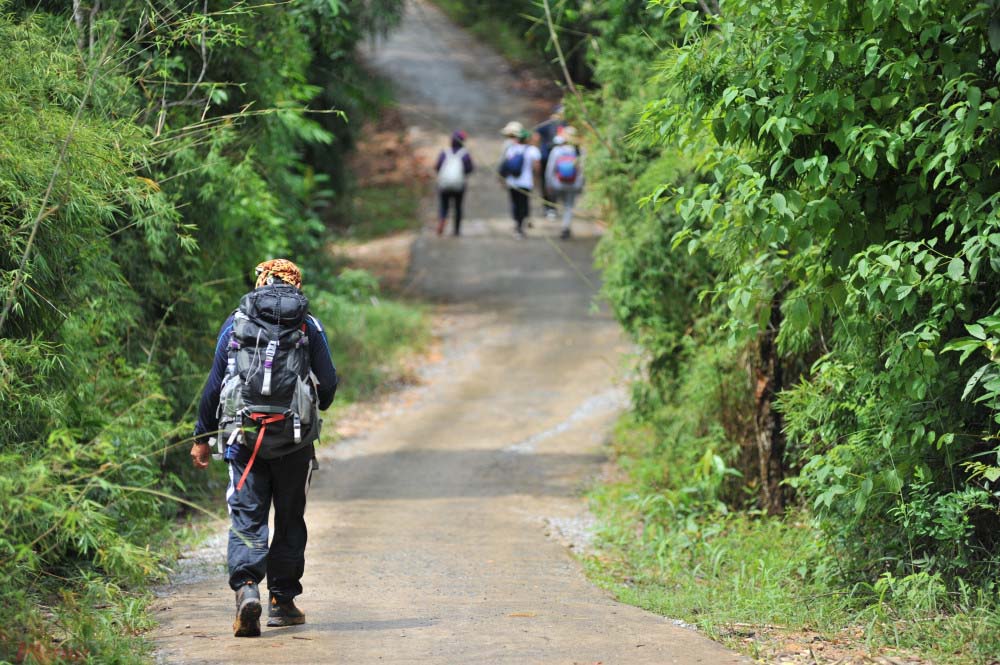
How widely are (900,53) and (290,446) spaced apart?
12.2 feet

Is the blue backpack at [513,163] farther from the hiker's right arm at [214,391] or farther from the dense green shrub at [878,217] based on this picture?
the hiker's right arm at [214,391]

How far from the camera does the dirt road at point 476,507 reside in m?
5.86

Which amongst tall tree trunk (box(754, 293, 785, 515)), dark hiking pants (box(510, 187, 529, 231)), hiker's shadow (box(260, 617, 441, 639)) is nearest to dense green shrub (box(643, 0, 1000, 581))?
tall tree trunk (box(754, 293, 785, 515))

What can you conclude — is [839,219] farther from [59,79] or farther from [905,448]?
[59,79]

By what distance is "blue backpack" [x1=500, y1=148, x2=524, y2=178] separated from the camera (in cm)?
2086

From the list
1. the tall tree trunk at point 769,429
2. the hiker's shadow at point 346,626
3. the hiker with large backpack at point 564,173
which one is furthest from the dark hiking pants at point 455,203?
the hiker's shadow at point 346,626

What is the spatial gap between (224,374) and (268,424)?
0.38m

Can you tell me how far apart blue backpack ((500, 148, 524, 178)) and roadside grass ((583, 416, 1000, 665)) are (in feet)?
37.5

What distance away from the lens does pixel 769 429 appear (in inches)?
363

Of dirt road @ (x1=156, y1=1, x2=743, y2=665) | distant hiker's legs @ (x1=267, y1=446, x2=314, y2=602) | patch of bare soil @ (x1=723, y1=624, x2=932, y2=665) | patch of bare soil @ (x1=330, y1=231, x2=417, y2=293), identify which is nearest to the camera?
patch of bare soil @ (x1=723, y1=624, x2=932, y2=665)

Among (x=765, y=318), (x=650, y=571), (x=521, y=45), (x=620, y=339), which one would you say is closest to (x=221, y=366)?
(x=765, y=318)

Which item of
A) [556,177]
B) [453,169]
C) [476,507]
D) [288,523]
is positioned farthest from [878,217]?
[453,169]

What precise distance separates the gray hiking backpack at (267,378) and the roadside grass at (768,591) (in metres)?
2.50

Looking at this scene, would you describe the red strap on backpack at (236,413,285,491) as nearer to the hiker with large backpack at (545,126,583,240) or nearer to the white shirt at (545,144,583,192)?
A: the hiker with large backpack at (545,126,583,240)
